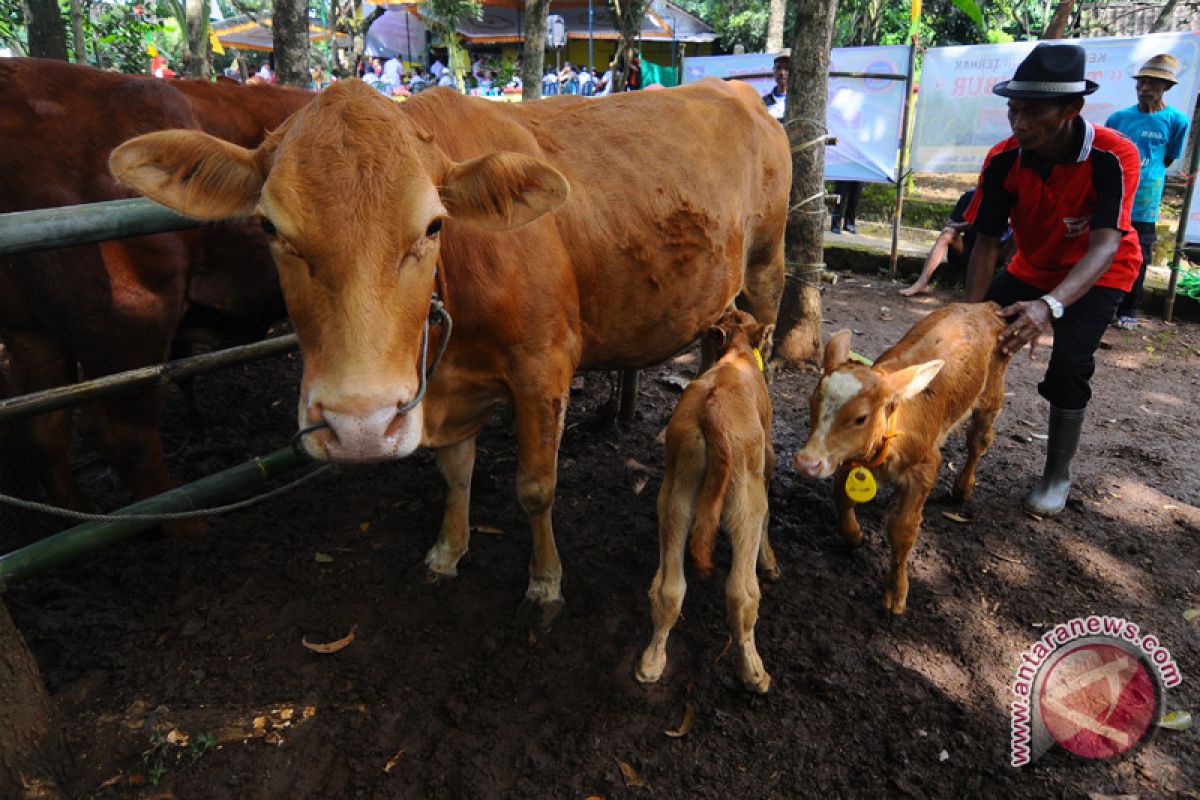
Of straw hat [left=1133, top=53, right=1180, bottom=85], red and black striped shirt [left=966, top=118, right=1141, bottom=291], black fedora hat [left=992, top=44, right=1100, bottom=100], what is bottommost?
red and black striped shirt [left=966, top=118, right=1141, bottom=291]

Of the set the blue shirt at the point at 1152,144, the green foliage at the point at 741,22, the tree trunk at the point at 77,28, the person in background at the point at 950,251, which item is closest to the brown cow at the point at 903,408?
the blue shirt at the point at 1152,144

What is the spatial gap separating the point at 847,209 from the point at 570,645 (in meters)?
9.65

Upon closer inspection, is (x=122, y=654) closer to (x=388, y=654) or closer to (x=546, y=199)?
(x=388, y=654)

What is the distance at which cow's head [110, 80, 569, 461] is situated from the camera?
1936 millimetres

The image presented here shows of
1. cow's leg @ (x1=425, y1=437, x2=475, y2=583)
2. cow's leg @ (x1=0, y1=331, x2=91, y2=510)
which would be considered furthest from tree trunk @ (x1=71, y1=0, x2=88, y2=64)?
cow's leg @ (x1=425, y1=437, x2=475, y2=583)

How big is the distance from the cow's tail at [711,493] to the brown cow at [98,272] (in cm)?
253

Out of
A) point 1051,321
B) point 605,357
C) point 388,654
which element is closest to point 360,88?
point 605,357

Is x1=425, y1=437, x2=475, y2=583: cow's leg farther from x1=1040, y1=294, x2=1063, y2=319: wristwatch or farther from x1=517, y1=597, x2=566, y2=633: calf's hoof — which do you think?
x1=1040, y1=294, x2=1063, y2=319: wristwatch

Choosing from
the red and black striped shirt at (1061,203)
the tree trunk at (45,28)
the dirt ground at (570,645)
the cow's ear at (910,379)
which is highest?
the tree trunk at (45,28)

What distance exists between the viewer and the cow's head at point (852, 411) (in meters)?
3.02

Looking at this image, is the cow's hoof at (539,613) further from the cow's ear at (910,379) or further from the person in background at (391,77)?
the person in background at (391,77)

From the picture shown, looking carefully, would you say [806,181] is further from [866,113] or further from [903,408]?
[866,113]

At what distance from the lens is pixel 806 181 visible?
5.68 metres

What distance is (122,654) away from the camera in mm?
2838
